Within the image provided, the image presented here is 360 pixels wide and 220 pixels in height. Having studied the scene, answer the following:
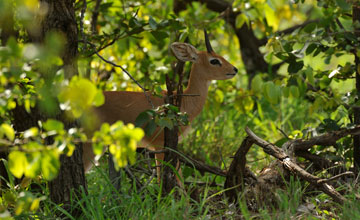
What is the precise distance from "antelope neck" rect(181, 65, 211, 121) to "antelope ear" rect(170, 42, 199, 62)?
32 cm

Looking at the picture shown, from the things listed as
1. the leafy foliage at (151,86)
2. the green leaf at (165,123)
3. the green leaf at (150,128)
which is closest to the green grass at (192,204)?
the leafy foliage at (151,86)

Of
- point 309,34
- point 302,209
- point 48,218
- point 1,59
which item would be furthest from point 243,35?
point 1,59

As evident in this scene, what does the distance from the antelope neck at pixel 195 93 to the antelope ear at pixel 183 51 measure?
12.5 inches

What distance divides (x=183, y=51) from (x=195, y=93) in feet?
2.20

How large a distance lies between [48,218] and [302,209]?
4.62 feet

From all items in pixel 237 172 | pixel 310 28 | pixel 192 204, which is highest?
pixel 310 28

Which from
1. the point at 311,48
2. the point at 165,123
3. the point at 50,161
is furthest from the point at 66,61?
the point at 311,48

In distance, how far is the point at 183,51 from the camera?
13.3 feet

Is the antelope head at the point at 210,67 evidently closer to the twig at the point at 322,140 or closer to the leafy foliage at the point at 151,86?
the leafy foliage at the point at 151,86

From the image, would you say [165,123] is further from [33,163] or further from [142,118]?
[33,163]

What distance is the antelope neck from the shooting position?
4582 mm

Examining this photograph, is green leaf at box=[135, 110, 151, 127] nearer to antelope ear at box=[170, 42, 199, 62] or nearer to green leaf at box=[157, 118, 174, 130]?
green leaf at box=[157, 118, 174, 130]

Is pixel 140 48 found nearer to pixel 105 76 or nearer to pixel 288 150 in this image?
pixel 105 76

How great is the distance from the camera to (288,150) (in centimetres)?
384
